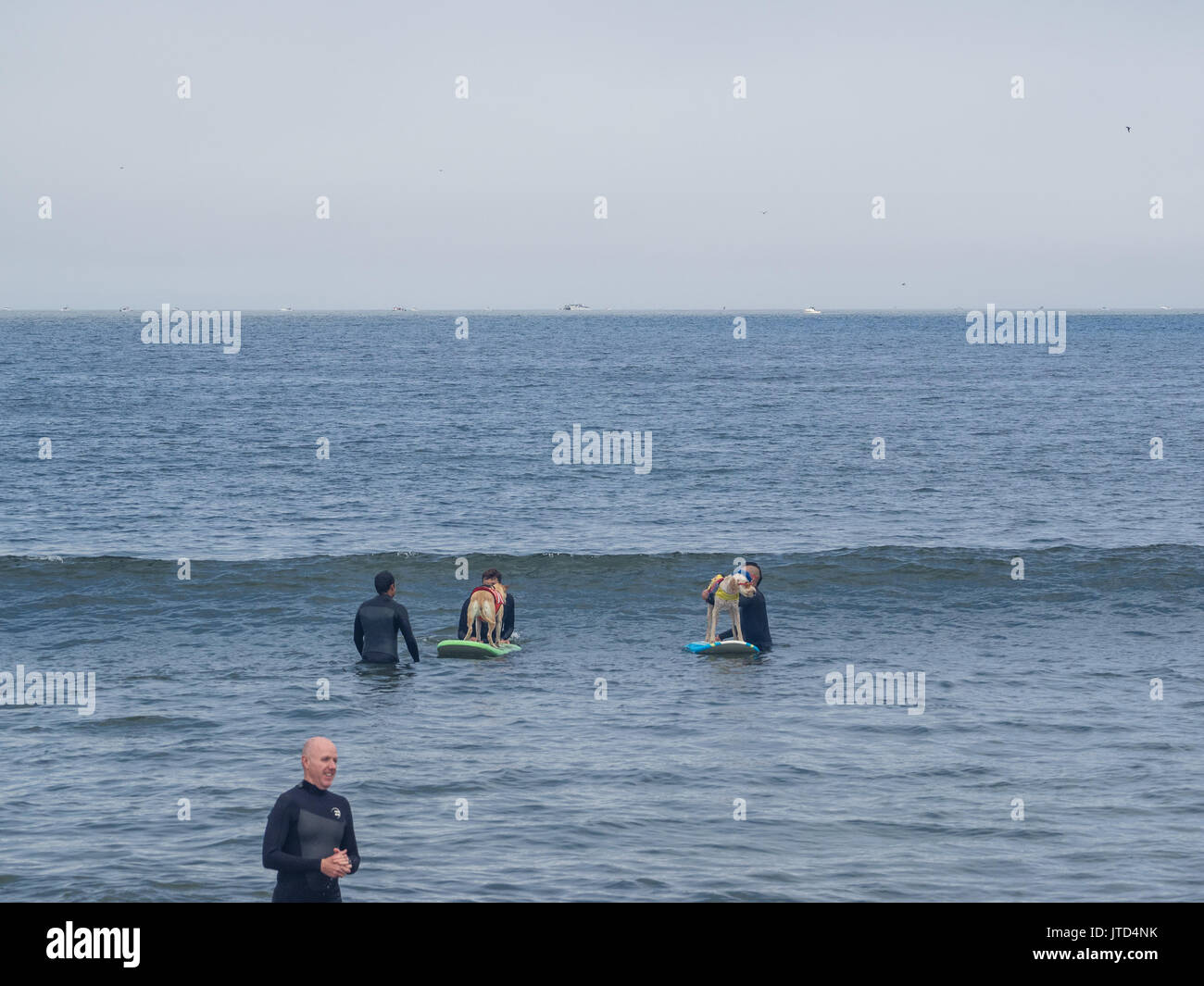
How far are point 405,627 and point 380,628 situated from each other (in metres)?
0.65

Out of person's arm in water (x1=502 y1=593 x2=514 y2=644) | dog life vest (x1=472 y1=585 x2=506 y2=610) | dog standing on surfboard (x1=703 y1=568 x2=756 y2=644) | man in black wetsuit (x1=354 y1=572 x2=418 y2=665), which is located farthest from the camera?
person's arm in water (x1=502 y1=593 x2=514 y2=644)

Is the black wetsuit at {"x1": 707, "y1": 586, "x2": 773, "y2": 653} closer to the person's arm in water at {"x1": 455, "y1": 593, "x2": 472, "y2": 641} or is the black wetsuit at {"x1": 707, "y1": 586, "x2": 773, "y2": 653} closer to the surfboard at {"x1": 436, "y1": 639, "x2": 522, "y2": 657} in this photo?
the surfboard at {"x1": 436, "y1": 639, "x2": 522, "y2": 657}

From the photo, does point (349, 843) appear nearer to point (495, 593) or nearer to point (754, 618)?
point (495, 593)

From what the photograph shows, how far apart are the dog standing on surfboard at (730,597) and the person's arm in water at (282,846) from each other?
13.3m

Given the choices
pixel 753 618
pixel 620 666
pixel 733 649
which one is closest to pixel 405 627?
pixel 620 666

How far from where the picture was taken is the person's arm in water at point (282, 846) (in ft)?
28.0

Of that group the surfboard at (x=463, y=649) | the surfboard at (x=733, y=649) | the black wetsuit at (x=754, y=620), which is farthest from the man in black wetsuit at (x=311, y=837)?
the black wetsuit at (x=754, y=620)

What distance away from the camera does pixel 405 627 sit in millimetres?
19500

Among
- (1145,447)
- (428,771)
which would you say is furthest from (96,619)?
(1145,447)

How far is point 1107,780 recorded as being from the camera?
14.8m

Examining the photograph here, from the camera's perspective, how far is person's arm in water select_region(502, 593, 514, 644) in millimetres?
21703

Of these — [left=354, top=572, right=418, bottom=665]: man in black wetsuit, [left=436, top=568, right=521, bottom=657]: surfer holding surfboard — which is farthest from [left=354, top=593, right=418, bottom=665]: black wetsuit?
[left=436, top=568, right=521, bottom=657]: surfer holding surfboard

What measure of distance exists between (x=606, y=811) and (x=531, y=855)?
58.9 inches
